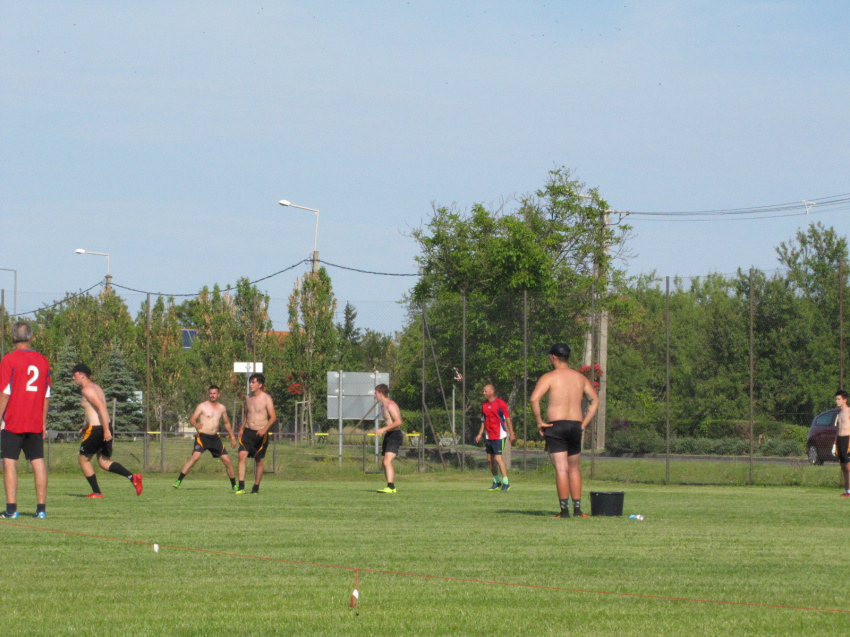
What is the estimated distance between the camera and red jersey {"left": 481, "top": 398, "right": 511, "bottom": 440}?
20.2 meters

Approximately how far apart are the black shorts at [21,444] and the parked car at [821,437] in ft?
59.1

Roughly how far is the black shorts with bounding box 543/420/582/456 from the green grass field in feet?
2.77

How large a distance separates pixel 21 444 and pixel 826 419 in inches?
758

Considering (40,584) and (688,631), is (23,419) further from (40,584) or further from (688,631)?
(688,631)

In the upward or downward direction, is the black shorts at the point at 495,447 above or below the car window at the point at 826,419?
below

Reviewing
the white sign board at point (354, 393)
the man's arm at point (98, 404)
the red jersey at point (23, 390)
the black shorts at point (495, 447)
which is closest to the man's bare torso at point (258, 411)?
the man's arm at point (98, 404)

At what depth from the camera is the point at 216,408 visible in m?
18.6

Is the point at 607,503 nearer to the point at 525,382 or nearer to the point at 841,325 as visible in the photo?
the point at 841,325

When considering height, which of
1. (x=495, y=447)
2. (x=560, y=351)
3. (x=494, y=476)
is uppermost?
(x=560, y=351)

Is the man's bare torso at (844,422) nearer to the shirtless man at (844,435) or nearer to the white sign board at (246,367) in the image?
the shirtless man at (844,435)

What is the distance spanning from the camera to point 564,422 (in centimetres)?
1166

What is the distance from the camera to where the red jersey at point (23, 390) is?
36.3ft

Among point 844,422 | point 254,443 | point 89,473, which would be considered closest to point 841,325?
point 844,422

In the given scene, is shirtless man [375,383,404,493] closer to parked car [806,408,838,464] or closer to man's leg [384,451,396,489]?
man's leg [384,451,396,489]
